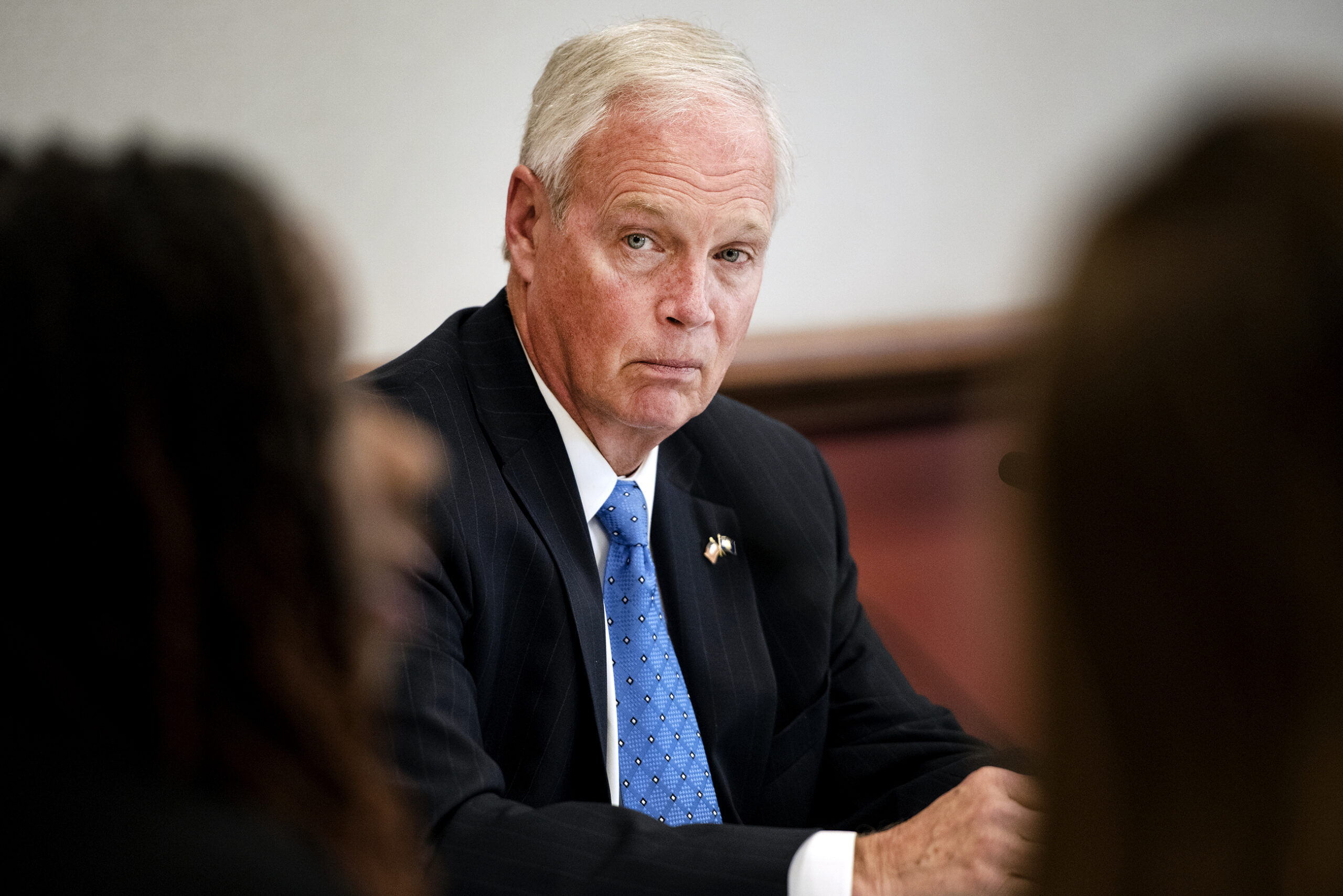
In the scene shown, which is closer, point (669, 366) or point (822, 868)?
point (822, 868)

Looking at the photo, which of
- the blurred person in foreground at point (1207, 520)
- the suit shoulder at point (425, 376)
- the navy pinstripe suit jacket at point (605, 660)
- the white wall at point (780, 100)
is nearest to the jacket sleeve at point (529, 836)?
the navy pinstripe suit jacket at point (605, 660)

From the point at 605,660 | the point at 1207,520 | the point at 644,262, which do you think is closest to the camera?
the point at 1207,520

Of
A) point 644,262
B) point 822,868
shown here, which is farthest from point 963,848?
point 644,262

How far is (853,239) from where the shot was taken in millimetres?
2484

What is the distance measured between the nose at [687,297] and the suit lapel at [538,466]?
0.62ft

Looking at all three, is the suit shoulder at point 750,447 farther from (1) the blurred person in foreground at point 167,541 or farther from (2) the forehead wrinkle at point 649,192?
(1) the blurred person in foreground at point 167,541

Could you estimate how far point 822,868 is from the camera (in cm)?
103

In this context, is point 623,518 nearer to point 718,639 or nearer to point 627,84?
point 718,639

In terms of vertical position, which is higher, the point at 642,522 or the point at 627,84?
the point at 627,84

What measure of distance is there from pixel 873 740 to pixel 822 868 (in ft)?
1.57

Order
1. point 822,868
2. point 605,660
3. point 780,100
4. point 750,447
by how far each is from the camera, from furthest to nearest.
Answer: point 780,100, point 750,447, point 605,660, point 822,868

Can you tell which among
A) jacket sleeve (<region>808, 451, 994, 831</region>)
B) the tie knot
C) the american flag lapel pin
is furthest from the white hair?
jacket sleeve (<region>808, 451, 994, 831</region>)

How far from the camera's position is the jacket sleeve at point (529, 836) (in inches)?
39.8

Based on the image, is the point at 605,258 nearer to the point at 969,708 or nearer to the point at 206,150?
the point at 206,150
